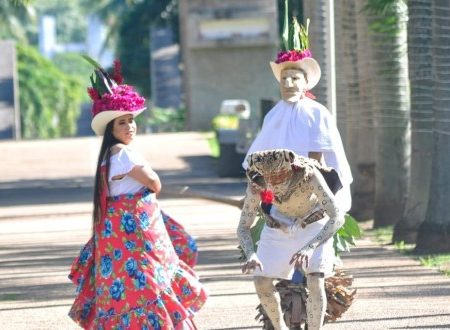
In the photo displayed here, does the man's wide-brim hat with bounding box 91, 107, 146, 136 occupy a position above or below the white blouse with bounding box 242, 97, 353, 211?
above

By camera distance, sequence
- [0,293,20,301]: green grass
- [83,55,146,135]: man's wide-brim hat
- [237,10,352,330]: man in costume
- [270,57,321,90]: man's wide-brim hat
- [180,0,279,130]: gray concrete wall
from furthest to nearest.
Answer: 1. [180,0,279,130]: gray concrete wall
2. [0,293,20,301]: green grass
3. [270,57,321,90]: man's wide-brim hat
4. [83,55,146,135]: man's wide-brim hat
5. [237,10,352,330]: man in costume

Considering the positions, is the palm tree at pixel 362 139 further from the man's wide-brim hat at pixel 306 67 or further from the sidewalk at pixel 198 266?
the man's wide-brim hat at pixel 306 67

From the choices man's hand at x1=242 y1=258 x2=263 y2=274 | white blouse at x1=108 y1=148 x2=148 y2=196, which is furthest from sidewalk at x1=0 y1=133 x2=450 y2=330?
man's hand at x1=242 y1=258 x2=263 y2=274

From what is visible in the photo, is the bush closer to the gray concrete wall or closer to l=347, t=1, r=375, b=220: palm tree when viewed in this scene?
the gray concrete wall

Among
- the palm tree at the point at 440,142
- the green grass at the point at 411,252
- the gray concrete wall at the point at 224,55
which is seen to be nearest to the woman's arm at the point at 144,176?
the green grass at the point at 411,252

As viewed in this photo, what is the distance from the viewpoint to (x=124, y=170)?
7918 mm

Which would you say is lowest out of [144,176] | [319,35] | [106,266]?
[106,266]

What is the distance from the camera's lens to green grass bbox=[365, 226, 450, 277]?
12.5 meters

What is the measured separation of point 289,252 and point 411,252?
20.5 ft

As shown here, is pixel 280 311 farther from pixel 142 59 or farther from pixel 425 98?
pixel 142 59

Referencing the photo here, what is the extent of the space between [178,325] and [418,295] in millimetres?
3277

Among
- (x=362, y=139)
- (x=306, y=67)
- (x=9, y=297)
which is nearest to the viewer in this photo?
(x=306, y=67)

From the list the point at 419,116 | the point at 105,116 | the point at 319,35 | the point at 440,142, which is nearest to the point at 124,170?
the point at 105,116

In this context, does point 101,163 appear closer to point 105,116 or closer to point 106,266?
point 105,116
